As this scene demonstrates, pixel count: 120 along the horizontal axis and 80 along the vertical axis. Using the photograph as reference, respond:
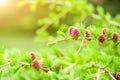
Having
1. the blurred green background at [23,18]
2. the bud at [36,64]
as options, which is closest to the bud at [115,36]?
the bud at [36,64]

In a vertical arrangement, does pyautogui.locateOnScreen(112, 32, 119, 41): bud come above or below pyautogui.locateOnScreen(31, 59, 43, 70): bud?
above

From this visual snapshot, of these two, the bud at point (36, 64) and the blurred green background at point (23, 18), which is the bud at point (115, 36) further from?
the blurred green background at point (23, 18)

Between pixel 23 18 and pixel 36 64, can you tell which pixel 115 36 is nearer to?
pixel 36 64

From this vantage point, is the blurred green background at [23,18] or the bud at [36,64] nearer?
the bud at [36,64]

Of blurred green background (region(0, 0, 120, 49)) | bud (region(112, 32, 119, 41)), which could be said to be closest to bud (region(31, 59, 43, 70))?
bud (region(112, 32, 119, 41))

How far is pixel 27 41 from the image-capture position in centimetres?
467

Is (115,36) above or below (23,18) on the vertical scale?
below

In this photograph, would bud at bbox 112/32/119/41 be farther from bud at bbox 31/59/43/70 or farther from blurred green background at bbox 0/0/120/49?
blurred green background at bbox 0/0/120/49

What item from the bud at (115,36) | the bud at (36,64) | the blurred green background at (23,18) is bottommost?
the bud at (36,64)

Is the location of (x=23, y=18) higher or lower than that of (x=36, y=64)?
higher

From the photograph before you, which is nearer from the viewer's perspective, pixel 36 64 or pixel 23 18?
pixel 36 64

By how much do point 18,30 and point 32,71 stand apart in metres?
4.27

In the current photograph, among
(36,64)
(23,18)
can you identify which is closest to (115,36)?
(36,64)

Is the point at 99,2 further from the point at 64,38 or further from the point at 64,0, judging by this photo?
the point at 64,38
